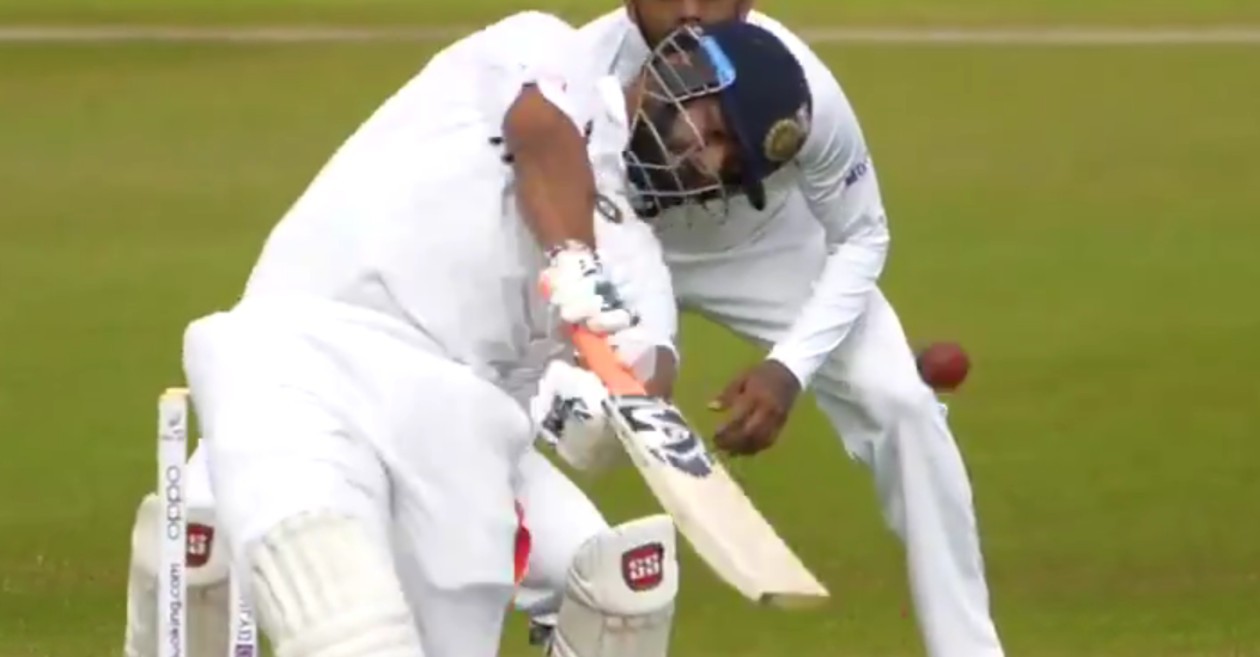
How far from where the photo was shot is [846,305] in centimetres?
638

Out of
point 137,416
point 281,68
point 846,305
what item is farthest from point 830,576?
point 281,68

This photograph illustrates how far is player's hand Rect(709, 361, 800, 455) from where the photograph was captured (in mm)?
6191

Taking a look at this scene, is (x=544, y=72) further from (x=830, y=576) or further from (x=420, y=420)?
(x=830, y=576)

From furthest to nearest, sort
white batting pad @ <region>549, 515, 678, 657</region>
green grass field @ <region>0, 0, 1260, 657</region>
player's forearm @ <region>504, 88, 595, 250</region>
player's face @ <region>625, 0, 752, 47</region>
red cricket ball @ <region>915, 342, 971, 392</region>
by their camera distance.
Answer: green grass field @ <region>0, 0, 1260, 657</region> < red cricket ball @ <region>915, 342, 971, 392</region> < player's face @ <region>625, 0, 752, 47</region> < white batting pad @ <region>549, 515, 678, 657</region> < player's forearm @ <region>504, 88, 595, 250</region>

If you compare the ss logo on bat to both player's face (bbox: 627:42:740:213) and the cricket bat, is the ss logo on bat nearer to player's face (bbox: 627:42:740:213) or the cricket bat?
the cricket bat

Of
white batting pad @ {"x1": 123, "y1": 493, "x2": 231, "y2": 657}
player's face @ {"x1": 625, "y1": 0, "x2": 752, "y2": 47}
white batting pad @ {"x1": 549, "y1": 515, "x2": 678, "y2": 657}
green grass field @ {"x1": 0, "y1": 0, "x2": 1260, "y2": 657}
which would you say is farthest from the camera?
green grass field @ {"x1": 0, "y1": 0, "x2": 1260, "y2": 657}

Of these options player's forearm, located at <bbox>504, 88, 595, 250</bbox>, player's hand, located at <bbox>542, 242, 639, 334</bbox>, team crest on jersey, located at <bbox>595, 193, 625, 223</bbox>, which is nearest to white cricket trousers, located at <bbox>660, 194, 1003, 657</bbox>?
team crest on jersey, located at <bbox>595, 193, 625, 223</bbox>

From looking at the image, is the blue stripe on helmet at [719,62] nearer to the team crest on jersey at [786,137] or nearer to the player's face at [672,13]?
the team crest on jersey at [786,137]

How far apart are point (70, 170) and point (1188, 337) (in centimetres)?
636

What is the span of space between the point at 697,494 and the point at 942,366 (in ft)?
9.74

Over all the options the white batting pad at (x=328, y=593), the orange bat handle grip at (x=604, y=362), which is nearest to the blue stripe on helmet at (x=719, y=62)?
the orange bat handle grip at (x=604, y=362)

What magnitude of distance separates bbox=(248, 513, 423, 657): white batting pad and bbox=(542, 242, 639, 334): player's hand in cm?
42

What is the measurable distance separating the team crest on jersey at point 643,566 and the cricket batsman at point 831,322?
1.52m

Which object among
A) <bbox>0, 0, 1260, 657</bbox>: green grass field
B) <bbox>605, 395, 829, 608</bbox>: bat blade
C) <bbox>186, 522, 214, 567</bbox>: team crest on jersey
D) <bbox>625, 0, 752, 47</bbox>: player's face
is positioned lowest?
<bbox>0, 0, 1260, 657</bbox>: green grass field
